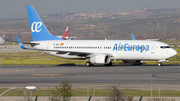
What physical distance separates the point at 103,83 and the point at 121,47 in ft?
62.7

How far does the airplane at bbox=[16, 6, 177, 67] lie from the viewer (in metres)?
49.6

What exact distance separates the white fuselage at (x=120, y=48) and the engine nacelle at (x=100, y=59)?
1356mm

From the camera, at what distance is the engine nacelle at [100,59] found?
49719mm

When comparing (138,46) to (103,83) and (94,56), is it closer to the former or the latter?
(94,56)

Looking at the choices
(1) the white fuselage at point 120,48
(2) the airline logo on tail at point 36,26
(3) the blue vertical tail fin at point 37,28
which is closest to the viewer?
(1) the white fuselage at point 120,48

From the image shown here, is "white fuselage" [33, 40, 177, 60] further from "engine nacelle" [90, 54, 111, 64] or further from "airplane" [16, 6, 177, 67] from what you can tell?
"engine nacelle" [90, 54, 111, 64]

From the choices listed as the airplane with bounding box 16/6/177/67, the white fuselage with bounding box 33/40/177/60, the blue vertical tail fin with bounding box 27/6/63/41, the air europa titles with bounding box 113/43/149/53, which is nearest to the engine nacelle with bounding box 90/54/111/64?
the airplane with bounding box 16/6/177/67

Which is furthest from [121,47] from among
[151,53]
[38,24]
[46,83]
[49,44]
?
[46,83]

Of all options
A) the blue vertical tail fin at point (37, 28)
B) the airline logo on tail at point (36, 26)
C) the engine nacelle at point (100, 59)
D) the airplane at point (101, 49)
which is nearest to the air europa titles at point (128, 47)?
the airplane at point (101, 49)

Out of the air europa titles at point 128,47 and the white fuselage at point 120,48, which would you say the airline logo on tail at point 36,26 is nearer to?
the white fuselage at point 120,48

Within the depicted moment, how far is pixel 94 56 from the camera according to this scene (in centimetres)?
5091

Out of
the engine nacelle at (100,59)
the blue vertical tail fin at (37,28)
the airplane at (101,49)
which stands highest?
the blue vertical tail fin at (37,28)

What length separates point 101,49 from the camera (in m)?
52.6

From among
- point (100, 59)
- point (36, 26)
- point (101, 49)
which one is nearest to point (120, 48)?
point (101, 49)
